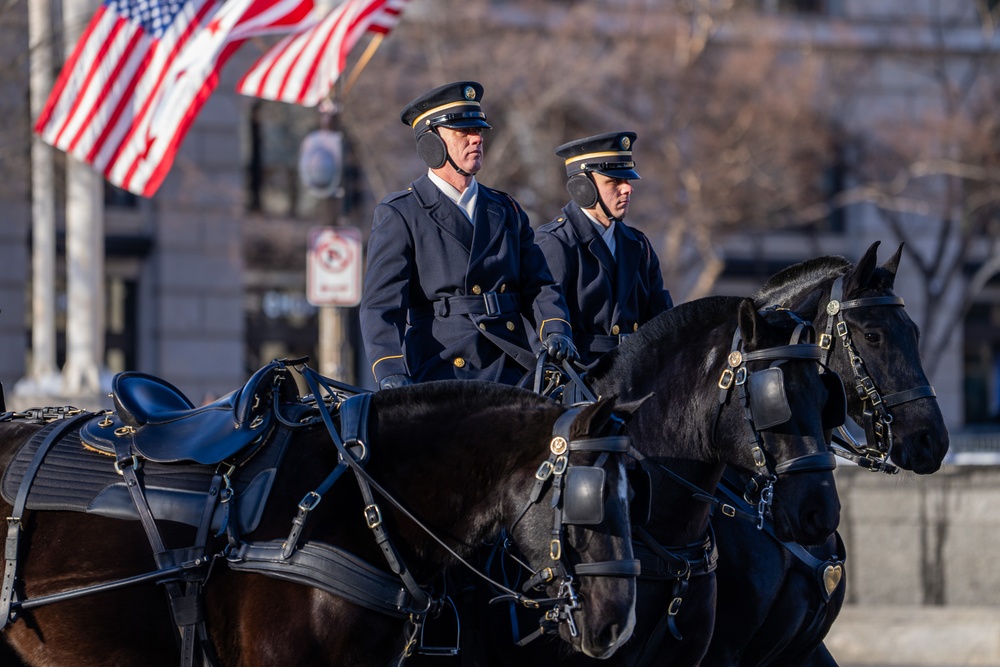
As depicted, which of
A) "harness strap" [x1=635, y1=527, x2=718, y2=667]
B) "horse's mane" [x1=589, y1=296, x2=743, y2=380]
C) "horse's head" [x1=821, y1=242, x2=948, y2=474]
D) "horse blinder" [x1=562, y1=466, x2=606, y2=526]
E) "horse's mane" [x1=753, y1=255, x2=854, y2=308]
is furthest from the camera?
"horse's mane" [x1=753, y1=255, x2=854, y2=308]

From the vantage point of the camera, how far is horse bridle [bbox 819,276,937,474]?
21.7 ft

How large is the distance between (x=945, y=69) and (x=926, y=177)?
2158mm

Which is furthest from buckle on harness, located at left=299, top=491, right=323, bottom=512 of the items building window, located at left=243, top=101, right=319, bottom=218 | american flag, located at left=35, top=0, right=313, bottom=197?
building window, located at left=243, top=101, right=319, bottom=218

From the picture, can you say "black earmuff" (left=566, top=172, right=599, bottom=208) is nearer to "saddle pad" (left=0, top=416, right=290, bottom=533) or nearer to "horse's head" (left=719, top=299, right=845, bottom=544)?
"horse's head" (left=719, top=299, right=845, bottom=544)

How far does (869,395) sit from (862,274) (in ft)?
1.81

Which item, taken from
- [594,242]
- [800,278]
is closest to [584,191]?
[594,242]

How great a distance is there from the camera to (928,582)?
37.3 ft

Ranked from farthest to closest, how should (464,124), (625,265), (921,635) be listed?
(921,635), (625,265), (464,124)

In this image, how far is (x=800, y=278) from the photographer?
7367 mm

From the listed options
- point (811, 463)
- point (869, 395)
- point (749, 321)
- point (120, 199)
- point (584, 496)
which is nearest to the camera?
point (584, 496)

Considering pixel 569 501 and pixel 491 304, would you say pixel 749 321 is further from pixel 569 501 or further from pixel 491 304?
pixel 569 501

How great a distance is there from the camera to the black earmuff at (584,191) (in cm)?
754

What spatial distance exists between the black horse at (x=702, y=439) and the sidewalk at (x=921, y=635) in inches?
219

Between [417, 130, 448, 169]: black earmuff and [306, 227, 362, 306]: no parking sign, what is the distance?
24.2 ft
